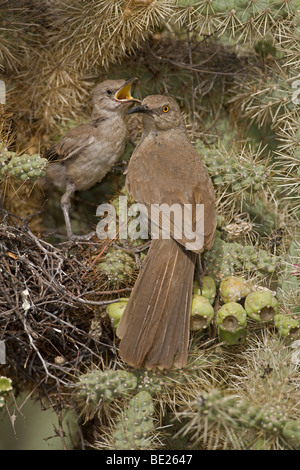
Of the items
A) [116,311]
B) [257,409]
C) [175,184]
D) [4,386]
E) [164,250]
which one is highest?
[175,184]

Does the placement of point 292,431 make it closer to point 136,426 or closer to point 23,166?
point 136,426

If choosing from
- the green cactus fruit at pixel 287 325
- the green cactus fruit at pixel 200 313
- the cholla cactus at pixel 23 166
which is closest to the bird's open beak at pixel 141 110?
the cholla cactus at pixel 23 166

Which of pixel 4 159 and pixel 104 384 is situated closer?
pixel 104 384

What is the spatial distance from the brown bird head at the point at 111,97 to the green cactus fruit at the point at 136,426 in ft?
5.94

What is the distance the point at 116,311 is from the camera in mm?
3107

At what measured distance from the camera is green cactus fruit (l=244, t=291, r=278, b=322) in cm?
297

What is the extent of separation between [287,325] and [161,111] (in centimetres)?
148

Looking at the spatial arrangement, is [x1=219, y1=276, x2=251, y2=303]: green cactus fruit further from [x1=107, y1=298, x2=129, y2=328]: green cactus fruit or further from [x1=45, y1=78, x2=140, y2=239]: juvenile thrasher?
[x1=45, y1=78, x2=140, y2=239]: juvenile thrasher

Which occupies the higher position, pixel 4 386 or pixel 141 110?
pixel 141 110

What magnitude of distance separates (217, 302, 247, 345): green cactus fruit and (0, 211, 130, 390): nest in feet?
1.85

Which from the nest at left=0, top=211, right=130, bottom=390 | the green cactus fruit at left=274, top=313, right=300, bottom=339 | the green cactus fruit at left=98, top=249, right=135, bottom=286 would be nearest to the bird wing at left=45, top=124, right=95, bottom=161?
the nest at left=0, top=211, right=130, bottom=390

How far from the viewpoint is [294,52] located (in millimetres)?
3324

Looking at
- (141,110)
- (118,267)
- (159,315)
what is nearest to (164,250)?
(118,267)

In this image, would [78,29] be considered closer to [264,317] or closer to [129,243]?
[129,243]
